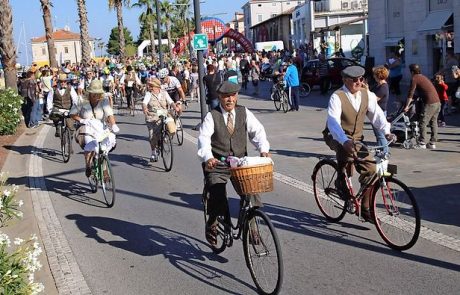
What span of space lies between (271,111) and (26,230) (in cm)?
1420

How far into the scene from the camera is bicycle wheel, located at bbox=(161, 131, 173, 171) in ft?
A: 36.6

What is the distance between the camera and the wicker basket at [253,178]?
A: 4.75m

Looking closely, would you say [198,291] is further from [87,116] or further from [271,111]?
[271,111]

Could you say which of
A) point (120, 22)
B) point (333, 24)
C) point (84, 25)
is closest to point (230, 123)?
point (84, 25)

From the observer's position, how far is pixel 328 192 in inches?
276

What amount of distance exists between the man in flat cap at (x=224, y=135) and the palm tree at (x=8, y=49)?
17590 mm

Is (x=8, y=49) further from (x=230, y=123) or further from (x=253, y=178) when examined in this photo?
(x=253, y=178)

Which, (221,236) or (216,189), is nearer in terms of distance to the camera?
(216,189)

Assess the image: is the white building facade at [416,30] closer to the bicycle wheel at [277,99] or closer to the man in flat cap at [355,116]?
the bicycle wheel at [277,99]

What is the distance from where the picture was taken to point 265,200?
836 centimetres

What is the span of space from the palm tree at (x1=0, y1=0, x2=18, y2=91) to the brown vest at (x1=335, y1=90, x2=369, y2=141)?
17.4 meters

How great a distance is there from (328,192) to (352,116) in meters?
1.05

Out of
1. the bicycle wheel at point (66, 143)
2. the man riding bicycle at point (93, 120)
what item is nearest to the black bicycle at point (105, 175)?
the man riding bicycle at point (93, 120)

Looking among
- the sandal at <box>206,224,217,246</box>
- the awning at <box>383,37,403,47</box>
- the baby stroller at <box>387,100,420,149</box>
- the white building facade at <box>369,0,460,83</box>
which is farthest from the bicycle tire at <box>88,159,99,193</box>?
the awning at <box>383,37,403,47</box>
